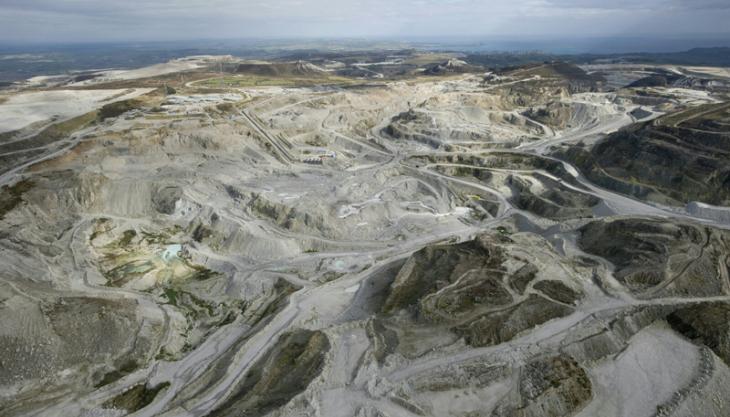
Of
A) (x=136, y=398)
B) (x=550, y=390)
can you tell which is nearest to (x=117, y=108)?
(x=136, y=398)

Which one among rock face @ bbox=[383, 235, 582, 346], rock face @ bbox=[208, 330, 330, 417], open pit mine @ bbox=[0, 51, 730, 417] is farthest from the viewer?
rock face @ bbox=[383, 235, 582, 346]

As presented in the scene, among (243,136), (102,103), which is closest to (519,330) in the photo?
(243,136)

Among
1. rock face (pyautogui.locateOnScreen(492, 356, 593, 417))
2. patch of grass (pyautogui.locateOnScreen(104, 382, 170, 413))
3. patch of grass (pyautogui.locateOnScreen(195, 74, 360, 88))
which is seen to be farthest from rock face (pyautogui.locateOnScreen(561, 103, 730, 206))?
patch of grass (pyautogui.locateOnScreen(195, 74, 360, 88))

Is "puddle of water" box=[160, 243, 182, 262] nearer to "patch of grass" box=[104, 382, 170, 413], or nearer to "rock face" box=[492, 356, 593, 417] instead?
"patch of grass" box=[104, 382, 170, 413]

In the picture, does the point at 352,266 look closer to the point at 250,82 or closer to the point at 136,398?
the point at 136,398

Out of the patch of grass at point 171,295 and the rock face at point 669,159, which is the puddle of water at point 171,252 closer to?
the patch of grass at point 171,295

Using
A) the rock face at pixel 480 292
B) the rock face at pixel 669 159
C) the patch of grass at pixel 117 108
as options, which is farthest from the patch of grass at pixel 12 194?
the rock face at pixel 669 159

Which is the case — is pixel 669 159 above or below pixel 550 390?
above

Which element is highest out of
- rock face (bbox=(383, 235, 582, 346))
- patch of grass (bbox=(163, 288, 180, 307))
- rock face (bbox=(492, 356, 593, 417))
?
rock face (bbox=(383, 235, 582, 346))
